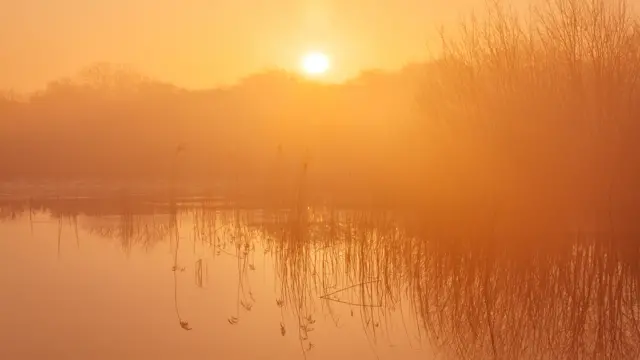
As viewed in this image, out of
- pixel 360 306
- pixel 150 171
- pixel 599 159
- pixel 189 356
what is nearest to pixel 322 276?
pixel 360 306

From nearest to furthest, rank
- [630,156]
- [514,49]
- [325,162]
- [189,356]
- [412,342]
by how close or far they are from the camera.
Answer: [189,356] < [412,342] < [630,156] < [514,49] < [325,162]

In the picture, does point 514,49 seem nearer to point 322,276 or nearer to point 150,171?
point 322,276

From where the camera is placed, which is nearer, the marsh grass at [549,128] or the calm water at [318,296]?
the calm water at [318,296]

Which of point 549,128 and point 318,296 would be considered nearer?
point 318,296

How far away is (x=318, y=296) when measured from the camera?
5.30 metres

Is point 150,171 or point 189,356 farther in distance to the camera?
point 150,171

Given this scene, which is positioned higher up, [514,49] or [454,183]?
[514,49]

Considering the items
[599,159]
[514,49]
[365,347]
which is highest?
[514,49]

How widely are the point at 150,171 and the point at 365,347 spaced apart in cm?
1938

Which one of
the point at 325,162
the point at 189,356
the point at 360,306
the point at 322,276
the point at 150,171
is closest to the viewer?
the point at 189,356

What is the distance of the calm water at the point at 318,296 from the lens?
4065 millimetres

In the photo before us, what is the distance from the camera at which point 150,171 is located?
888 inches

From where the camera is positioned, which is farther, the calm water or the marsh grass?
the marsh grass

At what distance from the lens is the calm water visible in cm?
406
